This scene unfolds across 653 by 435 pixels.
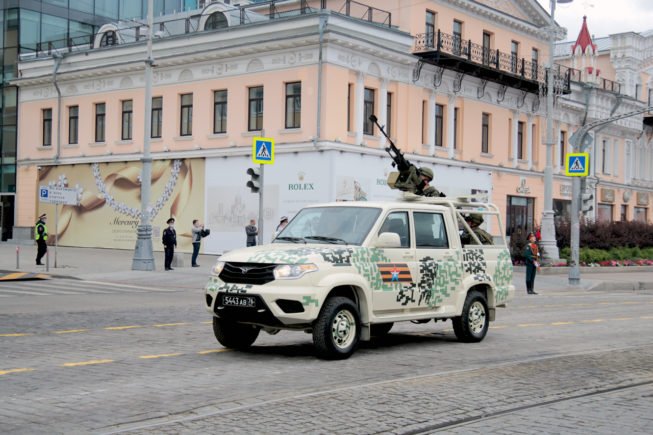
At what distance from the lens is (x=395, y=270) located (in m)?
11.2

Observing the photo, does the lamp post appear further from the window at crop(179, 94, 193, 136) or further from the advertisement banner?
the window at crop(179, 94, 193, 136)

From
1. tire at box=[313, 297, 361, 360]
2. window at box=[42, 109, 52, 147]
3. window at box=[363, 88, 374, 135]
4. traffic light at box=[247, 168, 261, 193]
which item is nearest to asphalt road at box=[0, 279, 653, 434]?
tire at box=[313, 297, 361, 360]

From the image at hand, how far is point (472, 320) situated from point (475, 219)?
→ 173cm

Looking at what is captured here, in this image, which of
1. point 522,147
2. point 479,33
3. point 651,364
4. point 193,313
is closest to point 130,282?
point 193,313

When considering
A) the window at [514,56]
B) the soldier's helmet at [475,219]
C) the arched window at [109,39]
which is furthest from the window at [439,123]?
the soldier's helmet at [475,219]

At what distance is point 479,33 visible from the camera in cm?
4378

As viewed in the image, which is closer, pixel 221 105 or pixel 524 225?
pixel 221 105

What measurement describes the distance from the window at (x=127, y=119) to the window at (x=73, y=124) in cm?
326

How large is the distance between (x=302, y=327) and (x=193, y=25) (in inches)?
1276

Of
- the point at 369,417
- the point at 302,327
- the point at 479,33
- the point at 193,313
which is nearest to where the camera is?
the point at 369,417

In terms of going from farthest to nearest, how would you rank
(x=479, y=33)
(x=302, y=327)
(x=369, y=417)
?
(x=479, y=33)
(x=302, y=327)
(x=369, y=417)

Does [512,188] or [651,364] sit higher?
[512,188]

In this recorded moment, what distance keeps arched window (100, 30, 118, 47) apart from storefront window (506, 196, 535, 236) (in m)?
21.2

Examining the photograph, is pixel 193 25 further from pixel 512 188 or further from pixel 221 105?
pixel 512 188
